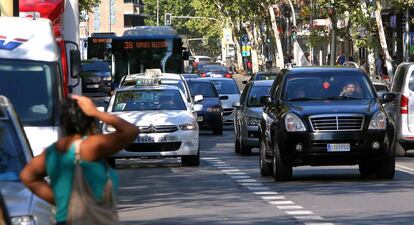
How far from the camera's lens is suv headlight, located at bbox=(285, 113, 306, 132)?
67.0 ft

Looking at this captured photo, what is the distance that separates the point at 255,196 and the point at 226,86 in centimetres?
2730

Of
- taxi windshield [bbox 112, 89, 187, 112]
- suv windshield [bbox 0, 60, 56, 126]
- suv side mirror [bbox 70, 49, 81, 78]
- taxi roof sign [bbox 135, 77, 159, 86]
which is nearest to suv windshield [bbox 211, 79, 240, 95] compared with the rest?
taxi roof sign [bbox 135, 77, 159, 86]

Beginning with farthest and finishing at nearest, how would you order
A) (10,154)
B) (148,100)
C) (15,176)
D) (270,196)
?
(148,100) < (270,196) < (10,154) < (15,176)

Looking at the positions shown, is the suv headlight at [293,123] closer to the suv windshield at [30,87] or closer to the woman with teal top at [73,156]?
the suv windshield at [30,87]

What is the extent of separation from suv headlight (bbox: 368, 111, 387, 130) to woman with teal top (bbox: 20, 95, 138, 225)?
12.9 metres

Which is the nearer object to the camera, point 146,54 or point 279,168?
point 279,168

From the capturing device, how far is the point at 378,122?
20.6 metres

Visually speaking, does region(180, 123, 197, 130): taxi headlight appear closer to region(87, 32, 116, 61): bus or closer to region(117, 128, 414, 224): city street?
region(117, 128, 414, 224): city street

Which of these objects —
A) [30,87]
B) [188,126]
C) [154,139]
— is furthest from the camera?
[188,126]

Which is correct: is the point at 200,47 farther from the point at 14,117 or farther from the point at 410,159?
the point at 14,117

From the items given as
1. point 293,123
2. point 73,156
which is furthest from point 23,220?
point 293,123

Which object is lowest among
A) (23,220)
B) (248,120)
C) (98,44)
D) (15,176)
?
(98,44)

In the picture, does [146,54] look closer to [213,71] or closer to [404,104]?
[404,104]

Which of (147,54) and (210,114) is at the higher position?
(147,54)
